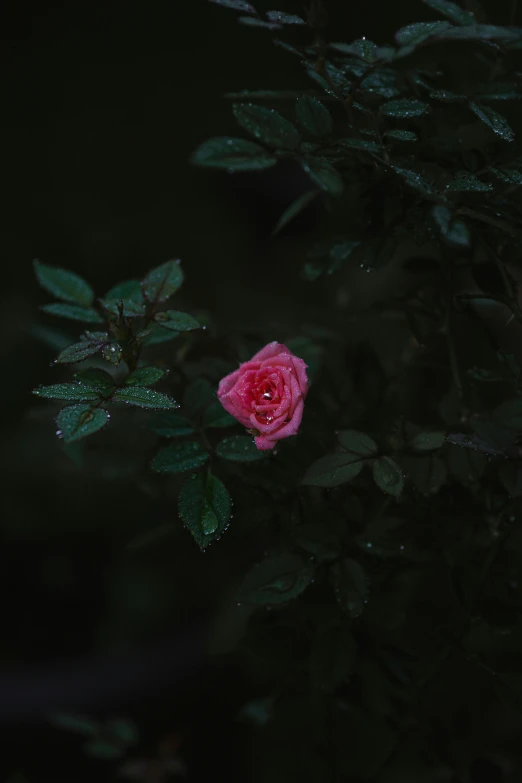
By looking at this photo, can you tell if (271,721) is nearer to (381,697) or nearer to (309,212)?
(381,697)

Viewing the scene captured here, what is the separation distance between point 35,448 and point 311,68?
1164 mm

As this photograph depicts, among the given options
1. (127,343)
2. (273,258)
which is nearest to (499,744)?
(127,343)

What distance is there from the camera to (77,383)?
0.75 metres

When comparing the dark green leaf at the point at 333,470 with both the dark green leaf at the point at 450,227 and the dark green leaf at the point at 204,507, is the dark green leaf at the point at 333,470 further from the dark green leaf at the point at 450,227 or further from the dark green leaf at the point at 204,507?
the dark green leaf at the point at 450,227

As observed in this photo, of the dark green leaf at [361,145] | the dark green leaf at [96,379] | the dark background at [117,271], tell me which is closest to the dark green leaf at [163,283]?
the dark green leaf at [96,379]

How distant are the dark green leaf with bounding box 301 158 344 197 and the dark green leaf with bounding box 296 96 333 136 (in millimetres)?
37

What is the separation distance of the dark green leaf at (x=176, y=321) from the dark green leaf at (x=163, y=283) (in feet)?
0.09

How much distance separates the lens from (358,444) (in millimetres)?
785

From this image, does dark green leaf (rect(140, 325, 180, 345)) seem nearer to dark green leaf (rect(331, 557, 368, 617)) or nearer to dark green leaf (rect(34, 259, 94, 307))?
dark green leaf (rect(34, 259, 94, 307))

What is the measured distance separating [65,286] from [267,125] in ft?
1.03

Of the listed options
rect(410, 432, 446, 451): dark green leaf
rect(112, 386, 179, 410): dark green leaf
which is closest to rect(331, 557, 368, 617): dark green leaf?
rect(410, 432, 446, 451): dark green leaf

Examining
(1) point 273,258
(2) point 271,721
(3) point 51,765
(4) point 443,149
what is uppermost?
(4) point 443,149

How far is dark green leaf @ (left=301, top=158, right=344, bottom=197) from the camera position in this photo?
2.32 feet

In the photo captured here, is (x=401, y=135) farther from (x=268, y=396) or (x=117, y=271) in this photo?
(x=117, y=271)
